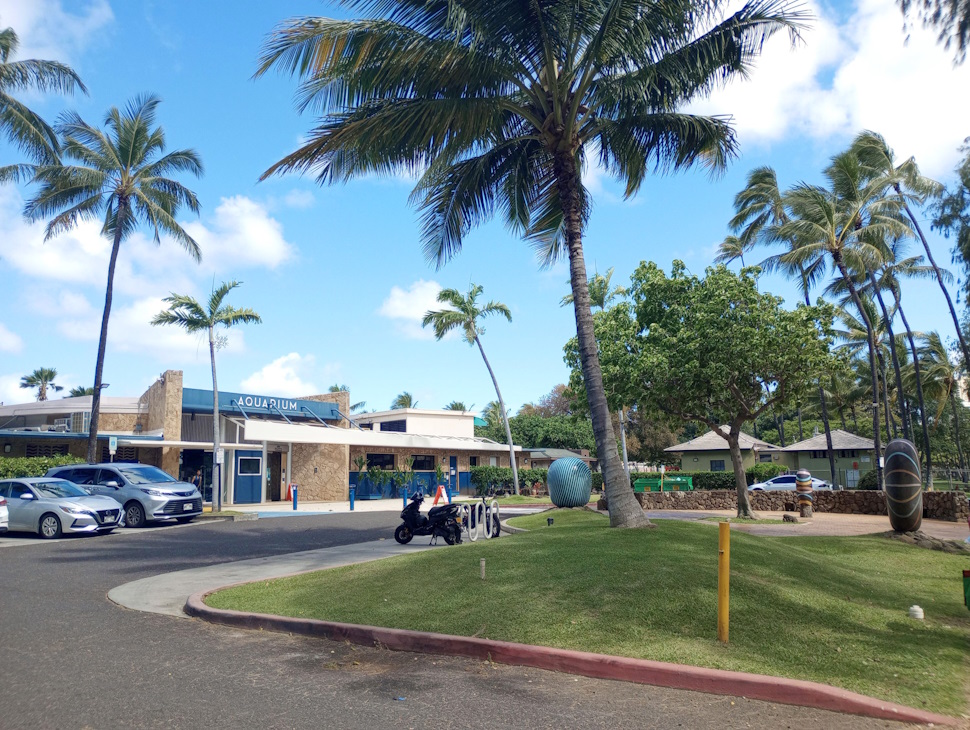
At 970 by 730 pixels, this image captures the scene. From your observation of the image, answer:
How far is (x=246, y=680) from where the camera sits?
5.99 m

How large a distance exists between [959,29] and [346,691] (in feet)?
32.3

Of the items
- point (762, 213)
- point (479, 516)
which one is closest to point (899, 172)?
point (762, 213)

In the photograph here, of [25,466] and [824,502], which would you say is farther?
[25,466]

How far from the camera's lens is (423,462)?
40438mm

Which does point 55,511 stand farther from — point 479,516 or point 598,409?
point 598,409

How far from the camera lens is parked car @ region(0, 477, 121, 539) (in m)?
17.5

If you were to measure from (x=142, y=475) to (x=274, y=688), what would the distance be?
17.7 meters

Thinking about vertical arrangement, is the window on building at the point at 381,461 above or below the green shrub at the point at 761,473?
above

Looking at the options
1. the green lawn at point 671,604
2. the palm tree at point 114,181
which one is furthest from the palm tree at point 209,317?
the green lawn at point 671,604

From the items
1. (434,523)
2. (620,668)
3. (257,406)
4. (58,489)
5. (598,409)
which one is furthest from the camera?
(257,406)

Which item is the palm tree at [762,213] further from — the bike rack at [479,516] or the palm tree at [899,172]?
the bike rack at [479,516]

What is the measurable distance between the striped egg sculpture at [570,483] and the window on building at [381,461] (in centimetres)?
1721

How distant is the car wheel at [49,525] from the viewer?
17562 millimetres

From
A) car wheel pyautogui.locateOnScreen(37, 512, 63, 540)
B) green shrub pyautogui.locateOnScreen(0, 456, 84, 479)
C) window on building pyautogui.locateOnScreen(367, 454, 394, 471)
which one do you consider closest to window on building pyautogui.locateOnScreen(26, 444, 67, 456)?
green shrub pyautogui.locateOnScreen(0, 456, 84, 479)
